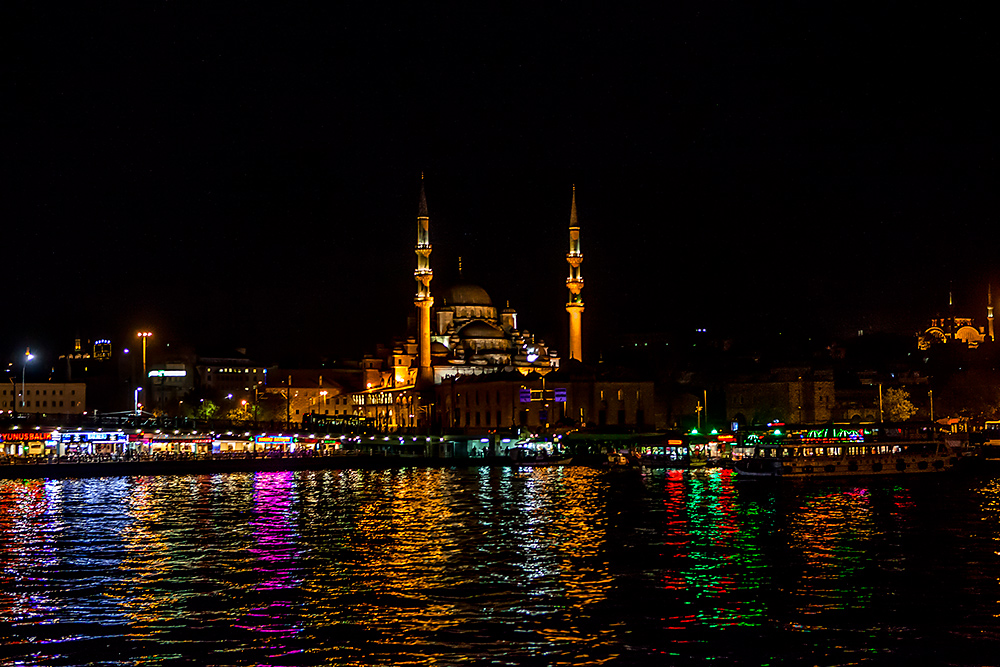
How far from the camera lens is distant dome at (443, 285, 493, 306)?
91.2 meters

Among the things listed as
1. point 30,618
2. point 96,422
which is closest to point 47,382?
point 96,422

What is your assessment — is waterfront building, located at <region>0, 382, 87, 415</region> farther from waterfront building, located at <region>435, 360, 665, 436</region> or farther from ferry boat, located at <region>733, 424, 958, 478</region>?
ferry boat, located at <region>733, 424, 958, 478</region>

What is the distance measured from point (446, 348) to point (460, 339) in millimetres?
1207

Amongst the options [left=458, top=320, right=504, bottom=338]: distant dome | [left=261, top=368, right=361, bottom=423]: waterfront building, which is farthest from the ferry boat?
[left=261, top=368, right=361, bottom=423]: waterfront building

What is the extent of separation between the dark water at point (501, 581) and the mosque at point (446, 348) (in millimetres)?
45190

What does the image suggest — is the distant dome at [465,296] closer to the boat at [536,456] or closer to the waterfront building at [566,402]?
the waterfront building at [566,402]

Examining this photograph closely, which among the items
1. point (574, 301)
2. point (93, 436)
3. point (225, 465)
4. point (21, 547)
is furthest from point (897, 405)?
point (21, 547)

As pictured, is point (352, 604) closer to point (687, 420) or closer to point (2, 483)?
point (2, 483)

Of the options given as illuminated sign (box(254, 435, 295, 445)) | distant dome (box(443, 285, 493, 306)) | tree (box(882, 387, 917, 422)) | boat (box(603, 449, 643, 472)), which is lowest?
boat (box(603, 449, 643, 472))

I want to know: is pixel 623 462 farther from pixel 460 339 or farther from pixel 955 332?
pixel 955 332

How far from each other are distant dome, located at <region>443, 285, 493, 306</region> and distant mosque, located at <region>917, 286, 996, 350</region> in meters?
44.1

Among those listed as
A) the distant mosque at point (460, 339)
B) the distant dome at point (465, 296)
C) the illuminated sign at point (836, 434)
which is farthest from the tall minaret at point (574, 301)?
the illuminated sign at point (836, 434)

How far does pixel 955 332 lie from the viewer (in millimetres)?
119000

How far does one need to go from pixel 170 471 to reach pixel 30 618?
125 feet
